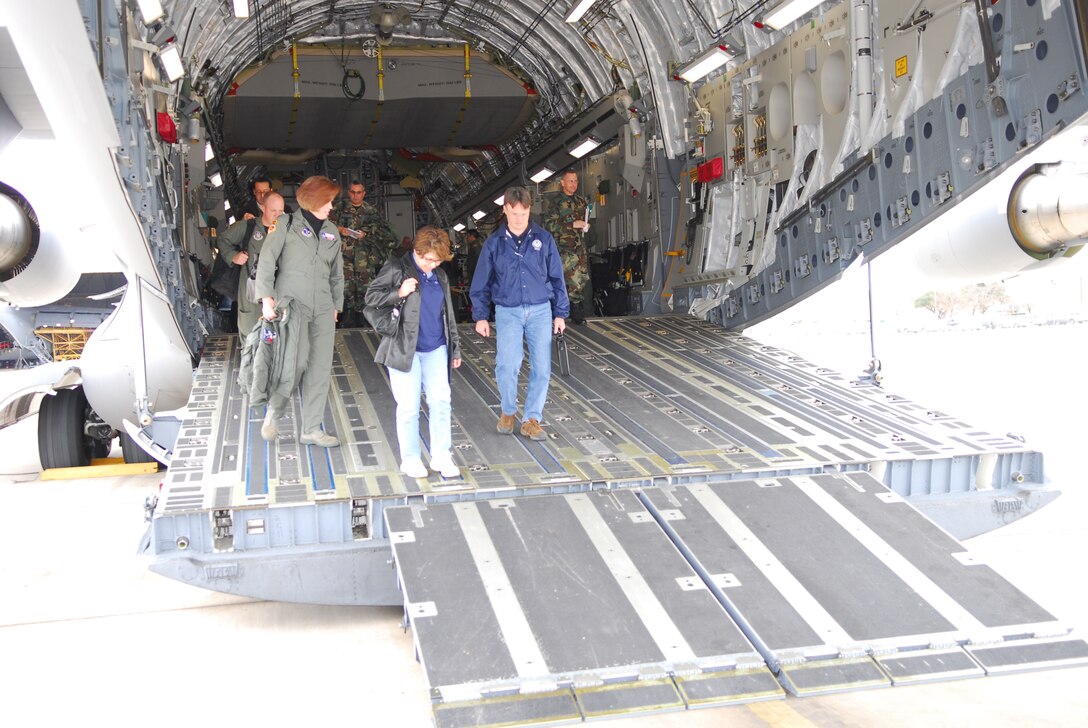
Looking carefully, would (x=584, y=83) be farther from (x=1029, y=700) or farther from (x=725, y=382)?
(x=1029, y=700)

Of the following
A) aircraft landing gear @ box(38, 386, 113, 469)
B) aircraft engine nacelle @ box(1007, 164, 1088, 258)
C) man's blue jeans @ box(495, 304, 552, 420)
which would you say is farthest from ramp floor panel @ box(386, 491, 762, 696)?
aircraft landing gear @ box(38, 386, 113, 469)

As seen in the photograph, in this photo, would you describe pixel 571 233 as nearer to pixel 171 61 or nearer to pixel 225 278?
pixel 225 278

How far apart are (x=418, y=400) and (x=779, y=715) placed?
8.73ft

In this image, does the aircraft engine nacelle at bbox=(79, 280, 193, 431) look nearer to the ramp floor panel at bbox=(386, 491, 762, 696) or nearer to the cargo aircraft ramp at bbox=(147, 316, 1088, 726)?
the cargo aircraft ramp at bbox=(147, 316, 1088, 726)

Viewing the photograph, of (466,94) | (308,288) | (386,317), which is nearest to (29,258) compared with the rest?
(308,288)

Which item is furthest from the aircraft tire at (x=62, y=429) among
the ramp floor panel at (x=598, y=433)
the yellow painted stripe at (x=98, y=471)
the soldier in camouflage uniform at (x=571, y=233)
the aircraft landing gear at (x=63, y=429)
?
the soldier in camouflage uniform at (x=571, y=233)

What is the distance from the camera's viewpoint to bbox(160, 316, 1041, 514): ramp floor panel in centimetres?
534

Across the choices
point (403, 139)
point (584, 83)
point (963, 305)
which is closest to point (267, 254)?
point (584, 83)

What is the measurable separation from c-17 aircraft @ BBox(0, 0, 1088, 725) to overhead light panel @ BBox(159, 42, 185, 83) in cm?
3

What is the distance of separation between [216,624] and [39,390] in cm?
533

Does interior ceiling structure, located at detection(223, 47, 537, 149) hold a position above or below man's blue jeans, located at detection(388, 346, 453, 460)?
above

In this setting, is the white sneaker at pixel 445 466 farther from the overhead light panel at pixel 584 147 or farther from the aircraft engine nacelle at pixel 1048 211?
the overhead light panel at pixel 584 147

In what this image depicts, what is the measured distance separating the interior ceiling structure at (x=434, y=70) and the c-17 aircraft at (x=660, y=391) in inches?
4.1

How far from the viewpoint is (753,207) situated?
29.8 ft
